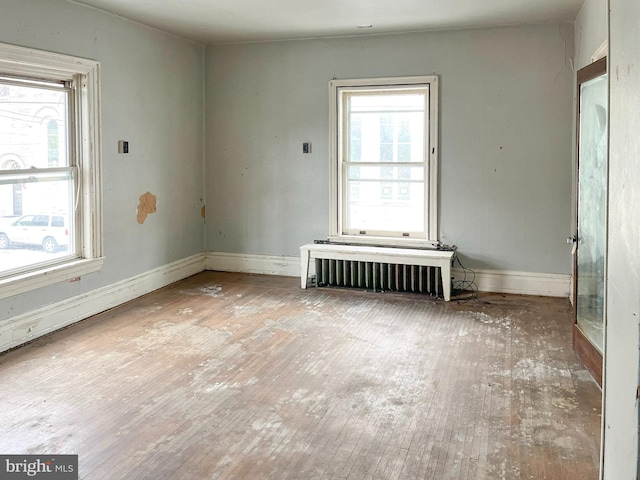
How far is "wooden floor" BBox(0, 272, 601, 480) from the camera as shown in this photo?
2822 millimetres

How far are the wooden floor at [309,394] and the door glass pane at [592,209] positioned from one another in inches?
15.3

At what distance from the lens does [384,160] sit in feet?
21.2

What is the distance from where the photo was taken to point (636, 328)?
1.05 m

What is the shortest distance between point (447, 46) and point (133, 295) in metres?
4.09

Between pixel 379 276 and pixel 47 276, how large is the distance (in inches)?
126

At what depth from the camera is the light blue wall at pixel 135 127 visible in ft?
15.4

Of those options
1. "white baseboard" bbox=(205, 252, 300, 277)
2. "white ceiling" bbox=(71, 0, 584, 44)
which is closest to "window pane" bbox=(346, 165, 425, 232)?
"white baseboard" bbox=(205, 252, 300, 277)

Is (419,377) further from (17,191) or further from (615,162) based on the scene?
(17,191)

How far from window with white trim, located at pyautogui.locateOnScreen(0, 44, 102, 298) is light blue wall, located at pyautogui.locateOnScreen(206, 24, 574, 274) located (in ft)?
6.67

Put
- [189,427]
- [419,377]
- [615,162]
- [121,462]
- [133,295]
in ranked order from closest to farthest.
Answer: [615,162], [121,462], [189,427], [419,377], [133,295]

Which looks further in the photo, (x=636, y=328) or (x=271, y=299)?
(x=271, y=299)

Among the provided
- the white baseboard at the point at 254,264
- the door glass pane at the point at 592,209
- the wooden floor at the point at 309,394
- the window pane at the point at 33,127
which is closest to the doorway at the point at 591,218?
the door glass pane at the point at 592,209

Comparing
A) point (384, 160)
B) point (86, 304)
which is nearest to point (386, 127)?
point (384, 160)

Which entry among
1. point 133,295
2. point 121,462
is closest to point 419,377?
point 121,462
